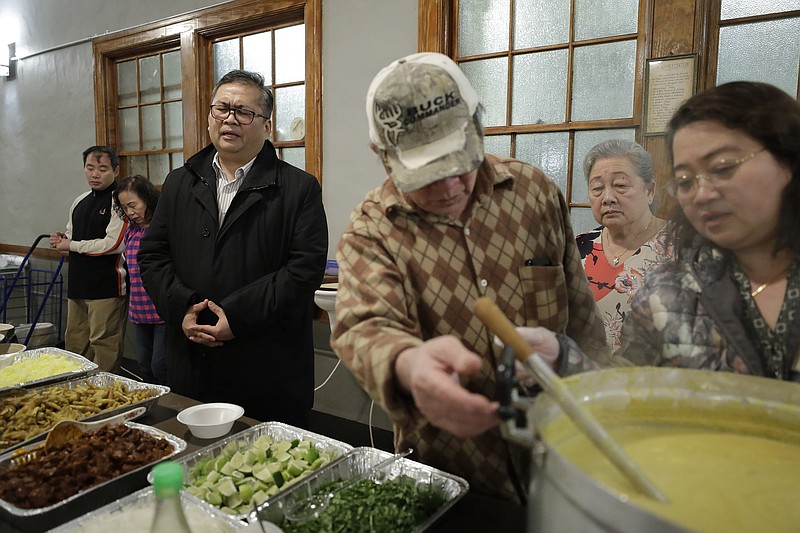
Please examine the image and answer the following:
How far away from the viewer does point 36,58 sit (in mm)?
5789

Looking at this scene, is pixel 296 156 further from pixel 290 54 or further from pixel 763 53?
pixel 763 53

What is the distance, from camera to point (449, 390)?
72 cm

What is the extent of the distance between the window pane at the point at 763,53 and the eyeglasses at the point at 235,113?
2.08 meters

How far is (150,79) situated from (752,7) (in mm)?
4604

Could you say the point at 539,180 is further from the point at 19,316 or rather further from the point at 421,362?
the point at 19,316

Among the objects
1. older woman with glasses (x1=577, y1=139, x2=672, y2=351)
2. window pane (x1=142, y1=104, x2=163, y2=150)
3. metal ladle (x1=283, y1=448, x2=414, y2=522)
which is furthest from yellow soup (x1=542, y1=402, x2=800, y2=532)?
window pane (x1=142, y1=104, x2=163, y2=150)

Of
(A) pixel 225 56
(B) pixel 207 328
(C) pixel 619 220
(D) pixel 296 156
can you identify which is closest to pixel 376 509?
(B) pixel 207 328

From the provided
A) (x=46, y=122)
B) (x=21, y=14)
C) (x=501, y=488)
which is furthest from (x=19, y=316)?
(x=501, y=488)

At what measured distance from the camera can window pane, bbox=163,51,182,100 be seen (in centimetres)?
474

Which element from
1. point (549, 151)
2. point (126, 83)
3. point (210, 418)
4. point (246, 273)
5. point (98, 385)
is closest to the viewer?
point (210, 418)

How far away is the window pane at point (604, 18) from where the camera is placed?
2699mm

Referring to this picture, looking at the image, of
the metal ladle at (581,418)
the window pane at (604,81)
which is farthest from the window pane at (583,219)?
the metal ladle at (581,418)

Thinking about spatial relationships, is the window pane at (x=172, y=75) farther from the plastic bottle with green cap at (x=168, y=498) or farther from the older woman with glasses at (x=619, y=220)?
the plastic bottle with green cap at (x=168, y=498)

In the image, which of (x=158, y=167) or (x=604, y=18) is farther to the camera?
(x=158, y=167)
